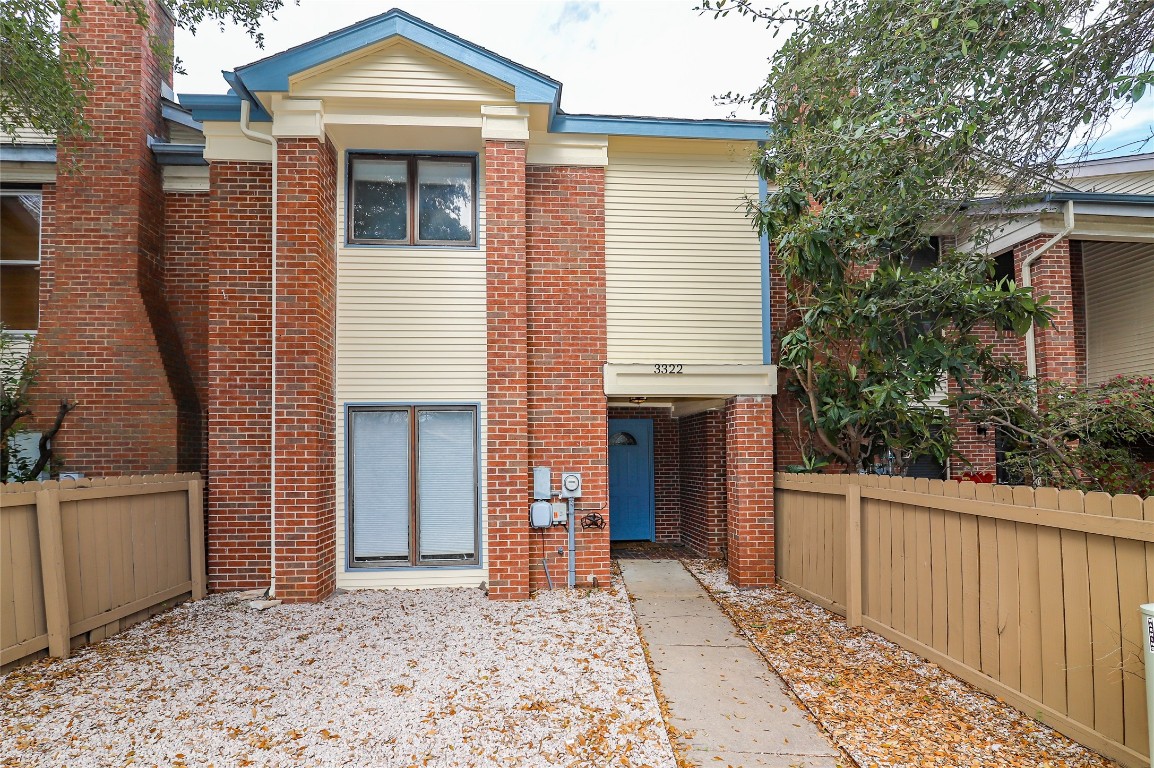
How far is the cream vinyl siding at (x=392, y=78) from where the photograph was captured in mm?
7211

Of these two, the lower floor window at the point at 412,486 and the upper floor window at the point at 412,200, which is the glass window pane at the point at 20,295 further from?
the lower floor window at the point at 412,486

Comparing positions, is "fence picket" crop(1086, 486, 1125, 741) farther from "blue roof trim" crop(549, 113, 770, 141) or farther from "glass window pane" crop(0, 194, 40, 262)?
"glass window pane" crop(0, 194, 40, 262)

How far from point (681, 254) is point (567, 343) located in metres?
1.88

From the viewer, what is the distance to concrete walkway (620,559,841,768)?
3992 mm

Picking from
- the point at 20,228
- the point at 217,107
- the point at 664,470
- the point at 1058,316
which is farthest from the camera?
the point at 664,470

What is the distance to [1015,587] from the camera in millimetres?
4363

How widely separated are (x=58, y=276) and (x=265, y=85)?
3668 mm

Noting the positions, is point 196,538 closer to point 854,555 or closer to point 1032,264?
point 854,555

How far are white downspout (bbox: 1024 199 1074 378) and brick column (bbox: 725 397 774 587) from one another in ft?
14.7

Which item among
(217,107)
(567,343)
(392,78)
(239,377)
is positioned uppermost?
(392,78)

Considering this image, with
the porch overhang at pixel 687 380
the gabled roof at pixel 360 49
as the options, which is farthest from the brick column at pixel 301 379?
the porch overhang at pixel 687 380

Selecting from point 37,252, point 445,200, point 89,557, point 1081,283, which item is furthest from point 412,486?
point 1081,283

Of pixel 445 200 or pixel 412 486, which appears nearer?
pixel 412 486

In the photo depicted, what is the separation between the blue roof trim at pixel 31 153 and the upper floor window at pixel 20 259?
0.49 meters
